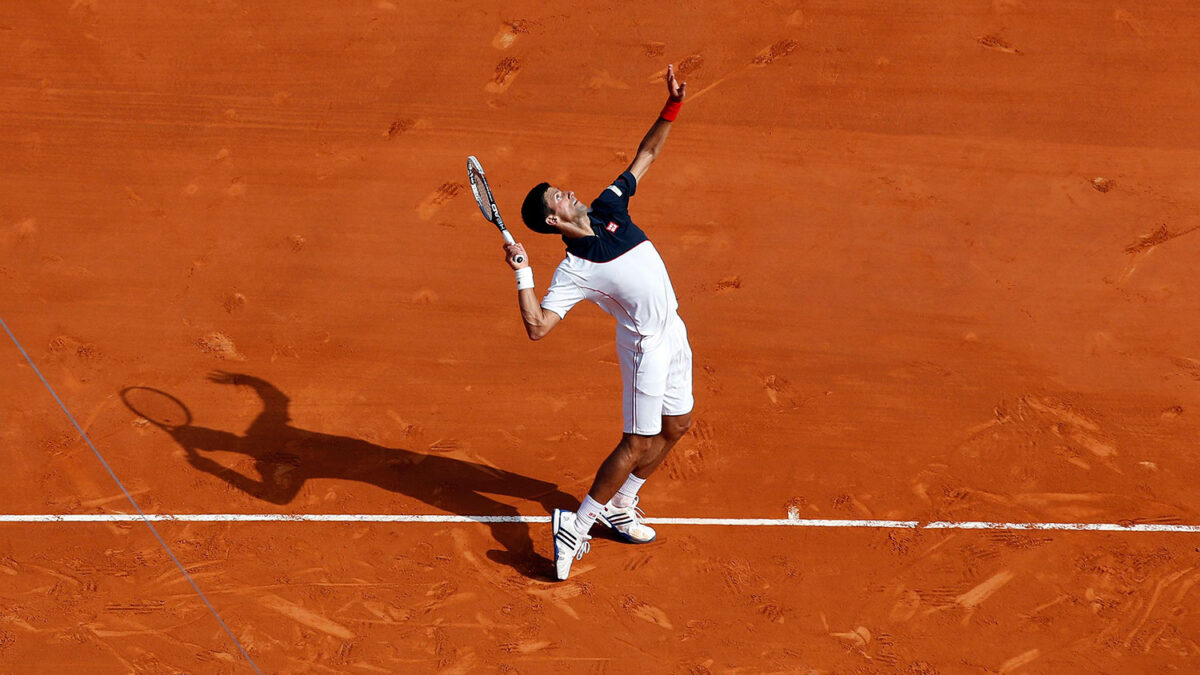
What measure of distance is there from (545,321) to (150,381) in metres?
3.62

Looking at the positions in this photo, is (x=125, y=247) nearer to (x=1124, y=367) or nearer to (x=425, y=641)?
(x=425, y=641)

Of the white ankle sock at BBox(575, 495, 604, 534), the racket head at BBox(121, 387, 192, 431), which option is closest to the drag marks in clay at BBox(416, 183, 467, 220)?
the racket head at BBox(121, 387, 192, 431)

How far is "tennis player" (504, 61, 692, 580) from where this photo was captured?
5.40 m

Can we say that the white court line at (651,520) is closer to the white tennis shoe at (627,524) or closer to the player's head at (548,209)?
the white tennis shoe at (627,524)

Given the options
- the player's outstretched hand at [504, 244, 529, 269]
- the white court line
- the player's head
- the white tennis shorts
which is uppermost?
the player's head

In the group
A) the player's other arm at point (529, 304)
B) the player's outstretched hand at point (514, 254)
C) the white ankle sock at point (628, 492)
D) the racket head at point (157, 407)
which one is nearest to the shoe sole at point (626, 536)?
the white ankle sock at point (628, 492)

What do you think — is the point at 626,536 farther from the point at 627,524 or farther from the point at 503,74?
the point at 503,74

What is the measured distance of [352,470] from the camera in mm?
6926

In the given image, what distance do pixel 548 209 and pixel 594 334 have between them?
2.45 meters

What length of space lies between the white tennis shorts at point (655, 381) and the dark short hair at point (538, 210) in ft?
2.81

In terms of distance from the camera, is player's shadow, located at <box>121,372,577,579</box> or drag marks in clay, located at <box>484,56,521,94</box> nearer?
player's shadow, located at <box>121,372,577,579</box>

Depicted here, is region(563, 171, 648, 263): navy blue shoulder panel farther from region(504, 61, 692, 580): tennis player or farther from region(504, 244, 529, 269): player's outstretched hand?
region(504, 244, 529, 269): player's outstretched hand

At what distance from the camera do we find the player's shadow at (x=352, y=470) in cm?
677

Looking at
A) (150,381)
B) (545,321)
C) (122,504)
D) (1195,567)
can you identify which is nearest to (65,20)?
(150,381)
